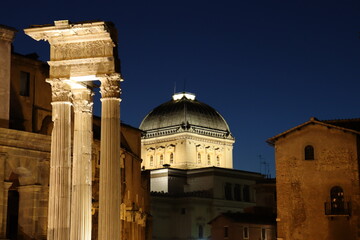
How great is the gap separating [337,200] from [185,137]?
44110 millimetres

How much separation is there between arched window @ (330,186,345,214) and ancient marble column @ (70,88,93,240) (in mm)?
24543

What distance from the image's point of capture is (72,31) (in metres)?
21.5

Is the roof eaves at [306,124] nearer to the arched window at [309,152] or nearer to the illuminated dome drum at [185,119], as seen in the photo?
the arched window at [309,152]

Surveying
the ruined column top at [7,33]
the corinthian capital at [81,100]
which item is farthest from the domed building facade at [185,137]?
the corinthian capital at [81,100]

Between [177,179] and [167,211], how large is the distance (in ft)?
20.0

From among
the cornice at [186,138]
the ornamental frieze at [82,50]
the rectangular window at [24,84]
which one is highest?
the cornice at [186,138]

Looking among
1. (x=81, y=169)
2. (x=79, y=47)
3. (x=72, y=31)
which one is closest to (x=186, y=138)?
(x=81, y=169)

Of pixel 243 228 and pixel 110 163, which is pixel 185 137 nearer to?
pixel 243 228

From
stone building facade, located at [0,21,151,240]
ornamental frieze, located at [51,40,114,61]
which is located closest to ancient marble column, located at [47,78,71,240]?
ornamental frieze, located at [51,40,114,61]

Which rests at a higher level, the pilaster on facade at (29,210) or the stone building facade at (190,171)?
the stone building facade at (190,171)

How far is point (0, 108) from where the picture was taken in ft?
97.9

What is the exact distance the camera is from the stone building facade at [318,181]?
1674 inches

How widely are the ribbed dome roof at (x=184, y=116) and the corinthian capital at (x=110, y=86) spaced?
213 ft

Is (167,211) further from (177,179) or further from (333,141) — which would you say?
(333,141)
